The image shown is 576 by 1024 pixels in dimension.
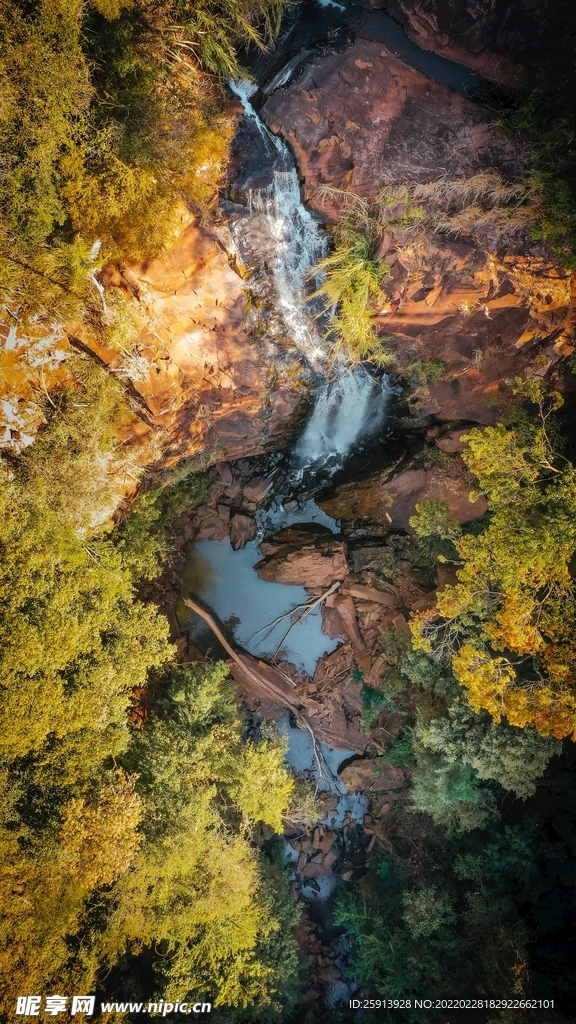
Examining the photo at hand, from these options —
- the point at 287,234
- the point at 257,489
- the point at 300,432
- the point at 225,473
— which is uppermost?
the point at 287,234

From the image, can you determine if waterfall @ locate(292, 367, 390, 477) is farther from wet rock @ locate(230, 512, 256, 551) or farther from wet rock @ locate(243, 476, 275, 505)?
wet rock @ locate(230, 512, 256, 551)

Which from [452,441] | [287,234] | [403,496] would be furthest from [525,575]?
[287,234]

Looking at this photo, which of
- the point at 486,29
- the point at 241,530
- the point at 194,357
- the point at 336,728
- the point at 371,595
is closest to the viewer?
the point at 486,29

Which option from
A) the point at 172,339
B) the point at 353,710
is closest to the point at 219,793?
the point at 353,710

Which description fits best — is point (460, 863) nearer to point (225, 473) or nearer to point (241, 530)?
point (241, 530)

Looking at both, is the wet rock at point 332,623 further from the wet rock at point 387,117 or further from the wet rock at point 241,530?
the wet rock at point 387,117

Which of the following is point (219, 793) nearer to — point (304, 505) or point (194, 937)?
point (194, 937)

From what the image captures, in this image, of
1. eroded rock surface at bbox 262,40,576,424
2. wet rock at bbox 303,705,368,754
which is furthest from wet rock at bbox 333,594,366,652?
eroded rock surface at bbox 262,40,576,424
